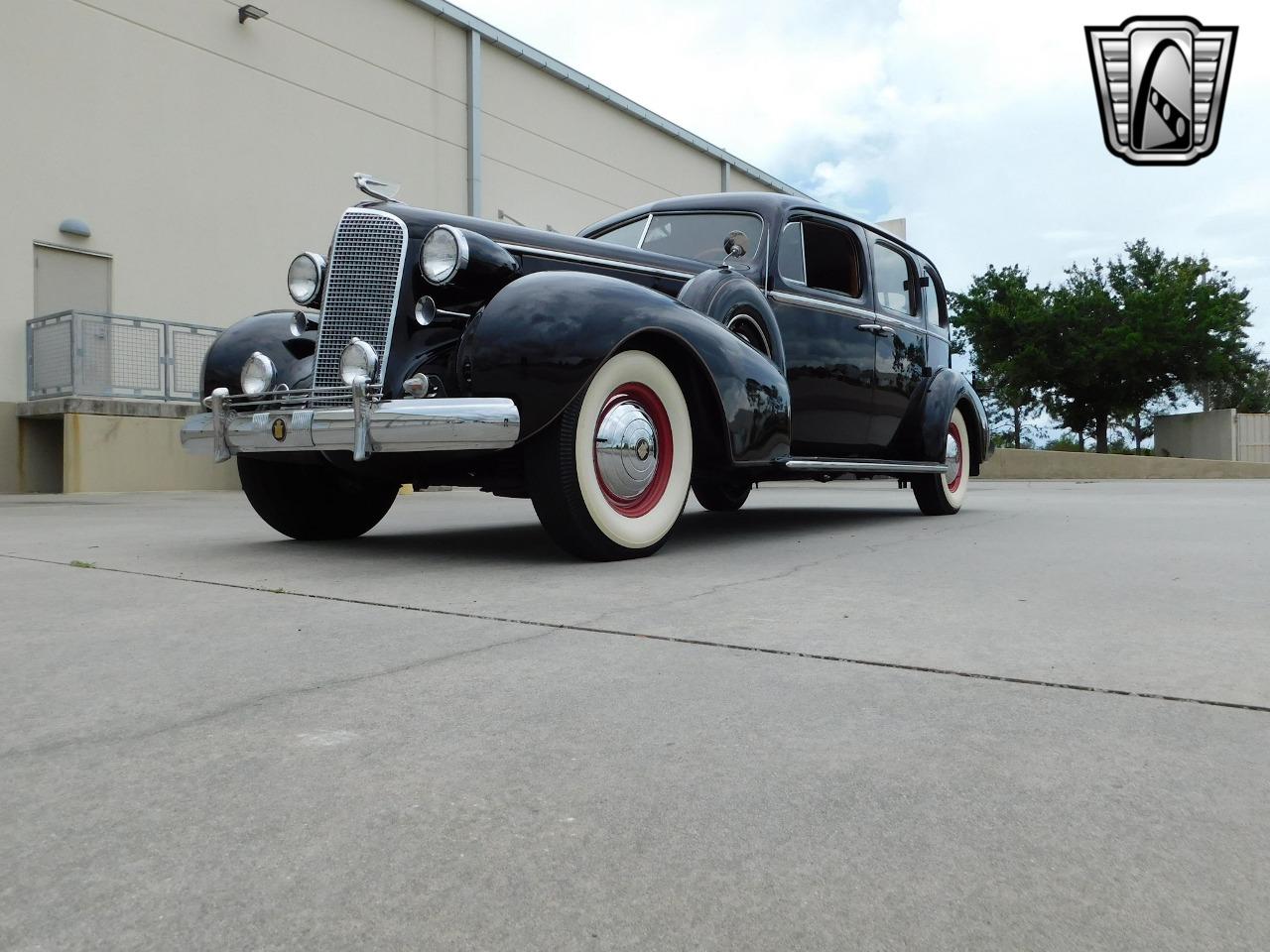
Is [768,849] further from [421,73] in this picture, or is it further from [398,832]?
[421,73]

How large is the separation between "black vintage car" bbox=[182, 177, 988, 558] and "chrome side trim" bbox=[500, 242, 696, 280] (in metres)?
0.01

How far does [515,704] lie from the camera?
2168 millimetres

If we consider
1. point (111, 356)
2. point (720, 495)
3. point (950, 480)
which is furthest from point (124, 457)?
point (950, 480)

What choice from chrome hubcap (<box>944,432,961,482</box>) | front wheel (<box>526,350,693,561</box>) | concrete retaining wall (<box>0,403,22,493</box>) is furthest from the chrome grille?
concrete retaining wall (<box>0,403,22,493</box>)

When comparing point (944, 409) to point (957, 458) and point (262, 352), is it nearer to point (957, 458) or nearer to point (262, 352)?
point (957, 458)

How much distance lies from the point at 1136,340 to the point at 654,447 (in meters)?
30.6

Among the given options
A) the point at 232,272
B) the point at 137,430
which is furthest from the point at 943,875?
the point at 232,272

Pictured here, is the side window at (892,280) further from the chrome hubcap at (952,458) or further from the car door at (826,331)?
the chrome hubcap at (952,458)

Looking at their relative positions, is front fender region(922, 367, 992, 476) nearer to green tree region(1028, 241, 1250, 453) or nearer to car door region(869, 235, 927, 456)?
car door region(869, 235, 927, 456)

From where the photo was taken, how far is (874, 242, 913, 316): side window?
7.00 m

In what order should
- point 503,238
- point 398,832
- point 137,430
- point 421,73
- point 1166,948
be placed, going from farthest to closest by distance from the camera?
point 421,73 < point 137,430 < point 503,238 < point 398,832 < point 1166,948

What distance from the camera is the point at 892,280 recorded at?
7258 millimetres

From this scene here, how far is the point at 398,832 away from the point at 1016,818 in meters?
0.90

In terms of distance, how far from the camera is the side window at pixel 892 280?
7.00 meters
